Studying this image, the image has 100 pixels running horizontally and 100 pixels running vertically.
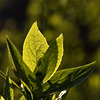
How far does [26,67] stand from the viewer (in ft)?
1.23

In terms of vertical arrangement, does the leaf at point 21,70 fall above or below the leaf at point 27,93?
above

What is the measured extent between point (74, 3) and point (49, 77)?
2891mm

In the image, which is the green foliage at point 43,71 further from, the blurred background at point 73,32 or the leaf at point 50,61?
the blurred background at point 73,32

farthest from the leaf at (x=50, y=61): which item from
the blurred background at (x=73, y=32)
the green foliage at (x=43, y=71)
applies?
the blurred background at (x=73, y=32)

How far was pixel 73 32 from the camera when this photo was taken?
312cm

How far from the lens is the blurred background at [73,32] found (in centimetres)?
290

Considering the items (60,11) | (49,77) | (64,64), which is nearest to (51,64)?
(49,77)

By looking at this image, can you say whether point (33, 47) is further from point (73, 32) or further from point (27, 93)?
point (73, 32)

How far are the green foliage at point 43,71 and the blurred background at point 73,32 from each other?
2.39 m

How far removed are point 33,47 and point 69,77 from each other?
7 centimetres

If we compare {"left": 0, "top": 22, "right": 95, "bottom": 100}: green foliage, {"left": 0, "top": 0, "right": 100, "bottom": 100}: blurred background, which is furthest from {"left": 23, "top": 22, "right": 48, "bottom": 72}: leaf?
{"left": 0, "top": 0, "right": 100, "bottom": 100}: blurred background

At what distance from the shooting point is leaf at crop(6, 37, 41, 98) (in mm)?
356

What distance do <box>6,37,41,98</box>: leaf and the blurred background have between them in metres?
2.40

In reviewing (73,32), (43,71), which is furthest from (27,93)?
(73,32)
